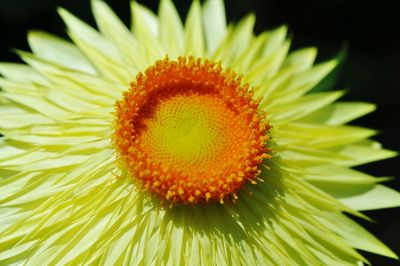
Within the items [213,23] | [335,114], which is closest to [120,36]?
[213,23]

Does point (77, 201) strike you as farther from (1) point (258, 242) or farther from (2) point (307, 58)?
(2) point (307, 58)

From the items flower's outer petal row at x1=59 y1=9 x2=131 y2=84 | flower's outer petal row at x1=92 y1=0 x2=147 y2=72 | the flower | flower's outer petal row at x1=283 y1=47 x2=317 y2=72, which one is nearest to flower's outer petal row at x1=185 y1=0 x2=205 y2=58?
the flower

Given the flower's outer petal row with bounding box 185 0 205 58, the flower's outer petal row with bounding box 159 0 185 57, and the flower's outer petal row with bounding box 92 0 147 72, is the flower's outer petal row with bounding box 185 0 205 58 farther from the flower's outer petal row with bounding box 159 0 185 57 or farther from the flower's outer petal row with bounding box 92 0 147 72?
the flower's outer petal row with bounding box 92 0 147 72

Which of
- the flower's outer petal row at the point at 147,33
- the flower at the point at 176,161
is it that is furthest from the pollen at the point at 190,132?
the flower's outer petal row at the point at 147,33


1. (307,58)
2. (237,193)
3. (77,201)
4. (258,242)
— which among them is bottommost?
(258,242)

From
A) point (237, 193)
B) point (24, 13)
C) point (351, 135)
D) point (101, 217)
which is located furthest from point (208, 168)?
point (24, 13)

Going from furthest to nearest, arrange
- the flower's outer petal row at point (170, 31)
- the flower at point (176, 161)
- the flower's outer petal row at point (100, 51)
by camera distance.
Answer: the flower's outer petal row at point (170, 31) < the flower's outer petal row at point (100, 51) < the flower at point (176, 161)

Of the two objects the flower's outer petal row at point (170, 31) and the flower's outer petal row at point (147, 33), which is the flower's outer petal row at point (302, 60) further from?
the flower's outer petal row at point (147, 33)

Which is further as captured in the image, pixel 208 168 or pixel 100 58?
pixel 100 58
